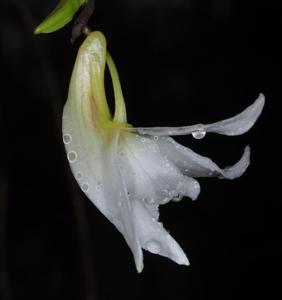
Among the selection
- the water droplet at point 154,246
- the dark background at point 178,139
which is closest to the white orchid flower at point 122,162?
the water droplet at point 154,246

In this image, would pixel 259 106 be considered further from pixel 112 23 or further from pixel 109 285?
pixel 112 23

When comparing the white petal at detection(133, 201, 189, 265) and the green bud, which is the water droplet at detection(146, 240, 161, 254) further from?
the green bud

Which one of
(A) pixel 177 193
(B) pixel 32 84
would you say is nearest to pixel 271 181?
(B) pixel 32 84

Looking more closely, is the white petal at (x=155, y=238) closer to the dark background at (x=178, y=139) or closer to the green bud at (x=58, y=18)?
the green bud at (x=58, y=18)

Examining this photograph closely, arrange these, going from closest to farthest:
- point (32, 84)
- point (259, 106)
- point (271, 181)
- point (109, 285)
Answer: point (259, 106) < point (271, 181) < point (109, 285) < point (32, 84)

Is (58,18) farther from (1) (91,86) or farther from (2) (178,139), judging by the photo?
(2) (178,139)
